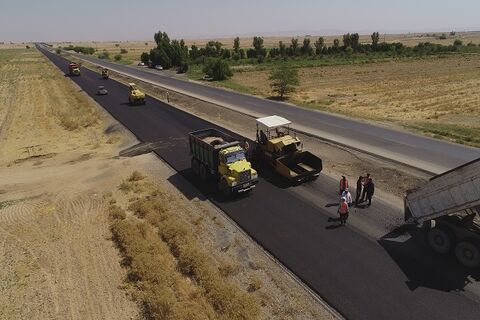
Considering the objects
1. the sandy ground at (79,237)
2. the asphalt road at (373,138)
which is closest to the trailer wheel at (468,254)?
the sandy ground at (79,237)

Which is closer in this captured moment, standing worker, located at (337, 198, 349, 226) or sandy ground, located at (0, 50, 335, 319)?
sandy ground, located at (0, 50, 335, 319)

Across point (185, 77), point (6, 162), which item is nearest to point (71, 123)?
point (6, 162)

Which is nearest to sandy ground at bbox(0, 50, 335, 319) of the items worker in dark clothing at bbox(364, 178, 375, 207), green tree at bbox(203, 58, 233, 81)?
worker in dark clothing at bbox(364, 178, 375, 207)

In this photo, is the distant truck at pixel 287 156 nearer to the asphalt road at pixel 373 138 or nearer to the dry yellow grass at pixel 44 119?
the asphalt road at pixel 373 138

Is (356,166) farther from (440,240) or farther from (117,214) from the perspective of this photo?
(117,214)

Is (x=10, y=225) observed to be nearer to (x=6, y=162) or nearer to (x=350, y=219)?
(x=6, y=162)

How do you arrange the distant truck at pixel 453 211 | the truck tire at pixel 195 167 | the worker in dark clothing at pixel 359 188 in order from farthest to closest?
the truck tire at pixel 195 167 < the worker in dark clothing at pixel 359 188 < the distant truck at pixel 453 211

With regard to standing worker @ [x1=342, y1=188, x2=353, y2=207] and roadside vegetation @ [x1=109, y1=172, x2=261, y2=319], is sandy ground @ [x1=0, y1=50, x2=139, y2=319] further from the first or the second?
standing worker @ [x1=342, y1=188, x2=353, y2=207]
